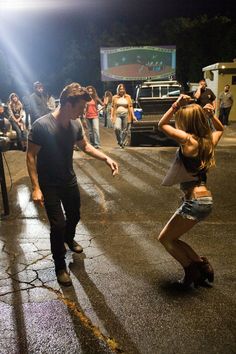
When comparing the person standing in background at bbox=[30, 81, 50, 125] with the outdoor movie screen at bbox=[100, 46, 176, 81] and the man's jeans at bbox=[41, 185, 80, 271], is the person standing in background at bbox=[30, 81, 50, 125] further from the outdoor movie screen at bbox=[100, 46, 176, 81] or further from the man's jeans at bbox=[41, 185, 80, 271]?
the outdoor movie screen at bbox=[100, 46, 176, 81]

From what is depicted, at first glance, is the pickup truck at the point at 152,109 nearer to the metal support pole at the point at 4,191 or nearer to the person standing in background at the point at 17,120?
the person standing in background at the point at 17,120

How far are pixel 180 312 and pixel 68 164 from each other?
69.1 inches

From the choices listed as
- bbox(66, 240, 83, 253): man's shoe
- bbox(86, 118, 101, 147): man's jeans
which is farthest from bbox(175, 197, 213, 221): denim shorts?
bbox(86, 118, 101, 147): man's jeans

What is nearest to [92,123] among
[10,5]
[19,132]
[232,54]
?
[19,132]

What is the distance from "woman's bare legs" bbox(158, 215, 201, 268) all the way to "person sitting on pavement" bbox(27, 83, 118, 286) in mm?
996

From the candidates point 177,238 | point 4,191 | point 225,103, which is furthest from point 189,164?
point 225,103

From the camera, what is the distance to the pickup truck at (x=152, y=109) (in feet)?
38.2

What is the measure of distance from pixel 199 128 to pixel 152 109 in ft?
33.1

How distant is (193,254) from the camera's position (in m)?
3.46

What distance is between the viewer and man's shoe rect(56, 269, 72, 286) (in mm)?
3642

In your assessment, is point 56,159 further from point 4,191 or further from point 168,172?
point 4,191

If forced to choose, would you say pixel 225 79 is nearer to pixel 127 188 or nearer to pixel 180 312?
pixel 127 188

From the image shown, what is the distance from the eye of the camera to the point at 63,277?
3.67 metres

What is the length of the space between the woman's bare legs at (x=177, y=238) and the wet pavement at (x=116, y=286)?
1.14 ft
